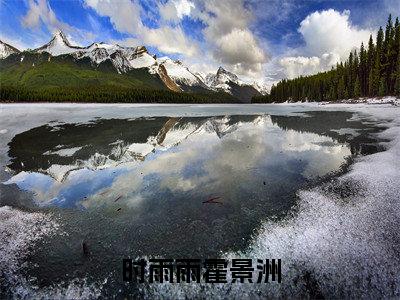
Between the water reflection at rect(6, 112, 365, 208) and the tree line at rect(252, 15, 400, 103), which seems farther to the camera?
the tree line at rect(252, 15, 400, 103)

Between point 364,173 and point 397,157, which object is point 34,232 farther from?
point 397,157

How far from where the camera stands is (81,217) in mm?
9867

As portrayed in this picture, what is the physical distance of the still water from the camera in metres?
7.61

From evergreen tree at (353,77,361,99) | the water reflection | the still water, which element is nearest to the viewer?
the still water

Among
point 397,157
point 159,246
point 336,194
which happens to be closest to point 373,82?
point 397,157

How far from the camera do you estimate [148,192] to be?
12.1m

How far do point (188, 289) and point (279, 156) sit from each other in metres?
12.8

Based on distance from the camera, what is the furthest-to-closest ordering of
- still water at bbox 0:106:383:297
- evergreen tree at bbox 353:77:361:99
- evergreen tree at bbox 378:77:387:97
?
evergreen tree at bbox 353:77:361:99 → evergreen tree at bbox 378:77:387:97 → still water at bbox 0:106:383:297

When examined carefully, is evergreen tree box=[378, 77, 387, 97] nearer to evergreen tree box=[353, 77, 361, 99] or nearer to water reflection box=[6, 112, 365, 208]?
evergreen tree box=[353, 77, 361, 99]

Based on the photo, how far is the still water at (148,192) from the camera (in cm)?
761

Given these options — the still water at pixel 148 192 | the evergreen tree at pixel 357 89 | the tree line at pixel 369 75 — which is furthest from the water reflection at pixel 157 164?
the evergreen tree at pixel 357 89

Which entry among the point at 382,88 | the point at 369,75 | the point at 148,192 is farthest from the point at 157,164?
the point at 369,75

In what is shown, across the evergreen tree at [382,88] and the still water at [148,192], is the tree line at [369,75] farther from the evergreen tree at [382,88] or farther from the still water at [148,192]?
the still water at [148,192]

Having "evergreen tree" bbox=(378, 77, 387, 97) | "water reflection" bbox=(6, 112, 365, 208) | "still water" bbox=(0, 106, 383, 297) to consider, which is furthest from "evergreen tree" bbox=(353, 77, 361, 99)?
"still water" bbox=(0, 106, 383, 297)
